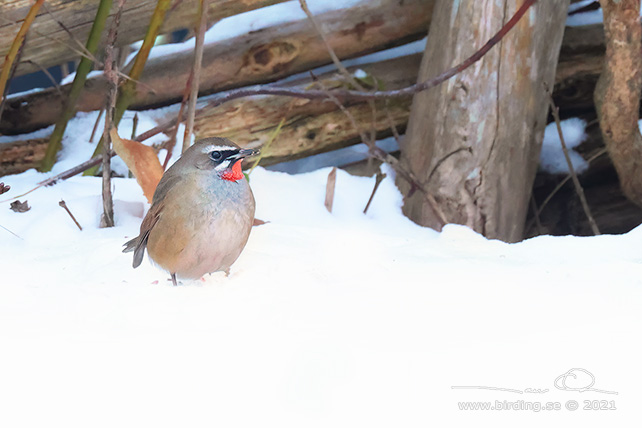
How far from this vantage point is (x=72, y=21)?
145 inches

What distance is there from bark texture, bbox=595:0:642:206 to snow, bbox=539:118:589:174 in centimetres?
39

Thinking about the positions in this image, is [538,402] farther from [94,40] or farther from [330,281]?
[94,40]

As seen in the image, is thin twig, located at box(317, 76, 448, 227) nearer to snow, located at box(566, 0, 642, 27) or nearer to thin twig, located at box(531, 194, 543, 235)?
thin twig, located at box(531, 194, 543, 235)

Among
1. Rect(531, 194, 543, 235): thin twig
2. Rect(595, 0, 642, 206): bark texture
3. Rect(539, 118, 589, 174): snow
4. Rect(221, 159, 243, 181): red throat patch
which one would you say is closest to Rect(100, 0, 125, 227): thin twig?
Rect(221, 159, 243, 181): red throat patch

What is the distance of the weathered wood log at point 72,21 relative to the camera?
11.7ft

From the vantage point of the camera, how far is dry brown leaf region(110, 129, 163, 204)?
112 inches

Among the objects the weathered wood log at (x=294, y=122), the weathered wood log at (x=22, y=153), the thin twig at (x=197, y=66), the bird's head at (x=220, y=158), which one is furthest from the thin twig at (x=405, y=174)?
the weathered wood log at (x=22, y=153)

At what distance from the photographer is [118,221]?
3152 mm

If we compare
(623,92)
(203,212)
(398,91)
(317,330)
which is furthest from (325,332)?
(623,92)

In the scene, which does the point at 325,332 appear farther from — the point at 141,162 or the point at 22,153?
the point at 22,153

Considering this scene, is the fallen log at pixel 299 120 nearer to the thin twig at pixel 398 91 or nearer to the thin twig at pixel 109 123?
the thin twig at pixel 398 91

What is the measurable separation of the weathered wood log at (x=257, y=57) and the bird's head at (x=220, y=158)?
5.38 feet

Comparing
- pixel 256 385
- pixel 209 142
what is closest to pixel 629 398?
pixel 256 385

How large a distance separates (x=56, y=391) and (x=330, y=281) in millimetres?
957
